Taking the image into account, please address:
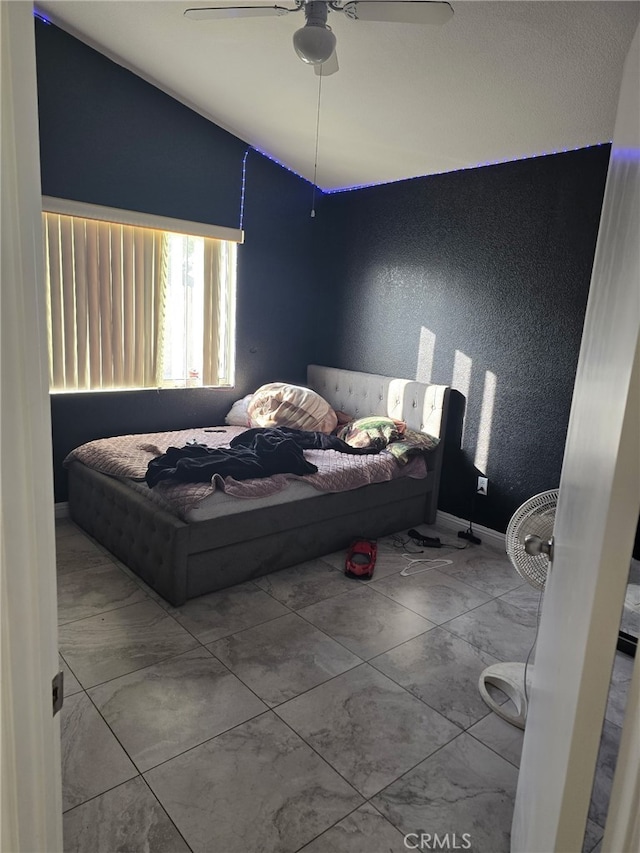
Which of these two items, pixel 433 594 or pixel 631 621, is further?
pixel 433 594

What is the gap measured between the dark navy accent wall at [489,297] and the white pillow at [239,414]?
1.04m

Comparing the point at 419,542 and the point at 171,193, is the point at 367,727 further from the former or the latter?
the point at 171,193

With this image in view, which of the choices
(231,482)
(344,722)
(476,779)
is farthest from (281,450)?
(476,779)

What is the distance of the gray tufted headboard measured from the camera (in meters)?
3.96

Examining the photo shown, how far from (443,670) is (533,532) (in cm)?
80

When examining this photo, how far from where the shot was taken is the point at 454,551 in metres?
3.64

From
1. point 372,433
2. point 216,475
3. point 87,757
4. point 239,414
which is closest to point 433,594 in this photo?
point 372,433

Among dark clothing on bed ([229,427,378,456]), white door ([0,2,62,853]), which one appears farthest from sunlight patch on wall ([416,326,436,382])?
white door ([0,2,62,853])

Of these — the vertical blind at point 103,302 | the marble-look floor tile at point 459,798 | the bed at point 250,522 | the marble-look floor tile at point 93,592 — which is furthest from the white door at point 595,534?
the vertical blind at point 103,302

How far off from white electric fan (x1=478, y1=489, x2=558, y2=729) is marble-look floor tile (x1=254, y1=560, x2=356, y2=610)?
0.97 meters

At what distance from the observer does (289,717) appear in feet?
6.68

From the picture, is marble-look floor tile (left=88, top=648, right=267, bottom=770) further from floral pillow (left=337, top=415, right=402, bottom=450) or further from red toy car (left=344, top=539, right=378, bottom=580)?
floral pillow (left=337, top=415, right=402, bottom=450)

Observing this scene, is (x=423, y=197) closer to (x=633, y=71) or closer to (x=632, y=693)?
(x=633, y=71)

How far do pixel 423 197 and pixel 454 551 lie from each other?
8.25ft
